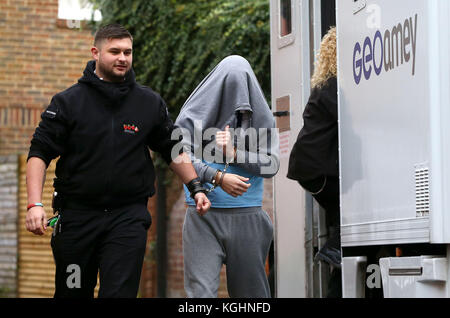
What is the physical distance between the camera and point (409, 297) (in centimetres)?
411

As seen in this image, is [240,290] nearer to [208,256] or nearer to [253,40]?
[208,256]

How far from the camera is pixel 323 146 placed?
217 inches

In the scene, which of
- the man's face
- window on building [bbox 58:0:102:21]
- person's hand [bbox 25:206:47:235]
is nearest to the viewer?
person's hand [bbox 25:206:47:235]

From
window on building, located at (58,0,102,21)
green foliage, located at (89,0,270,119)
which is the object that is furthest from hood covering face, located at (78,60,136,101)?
window on building, located at (58,0,102,21)

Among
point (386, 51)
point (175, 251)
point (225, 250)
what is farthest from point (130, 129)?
point (175, 251)

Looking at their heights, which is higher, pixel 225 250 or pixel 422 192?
pixel 422 192

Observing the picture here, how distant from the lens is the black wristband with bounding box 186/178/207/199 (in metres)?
4.80

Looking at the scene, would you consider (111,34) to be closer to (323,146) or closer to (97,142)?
(97,142)

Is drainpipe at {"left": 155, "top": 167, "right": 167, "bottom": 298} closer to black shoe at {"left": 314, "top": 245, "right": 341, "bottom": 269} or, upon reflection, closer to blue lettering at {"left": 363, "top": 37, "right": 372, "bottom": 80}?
black shoe at {"left": 314, "top": 245, "right": 341, "bottom": 269}

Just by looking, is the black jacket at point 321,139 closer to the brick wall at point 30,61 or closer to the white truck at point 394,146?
the white truck at point 394,146

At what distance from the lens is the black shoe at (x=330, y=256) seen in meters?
5.50

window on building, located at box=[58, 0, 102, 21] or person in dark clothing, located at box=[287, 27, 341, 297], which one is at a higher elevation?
window on building, located at box=[58, 0, 102, 21]

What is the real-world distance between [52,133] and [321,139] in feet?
5.10

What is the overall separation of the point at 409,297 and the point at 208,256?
3.66ft
